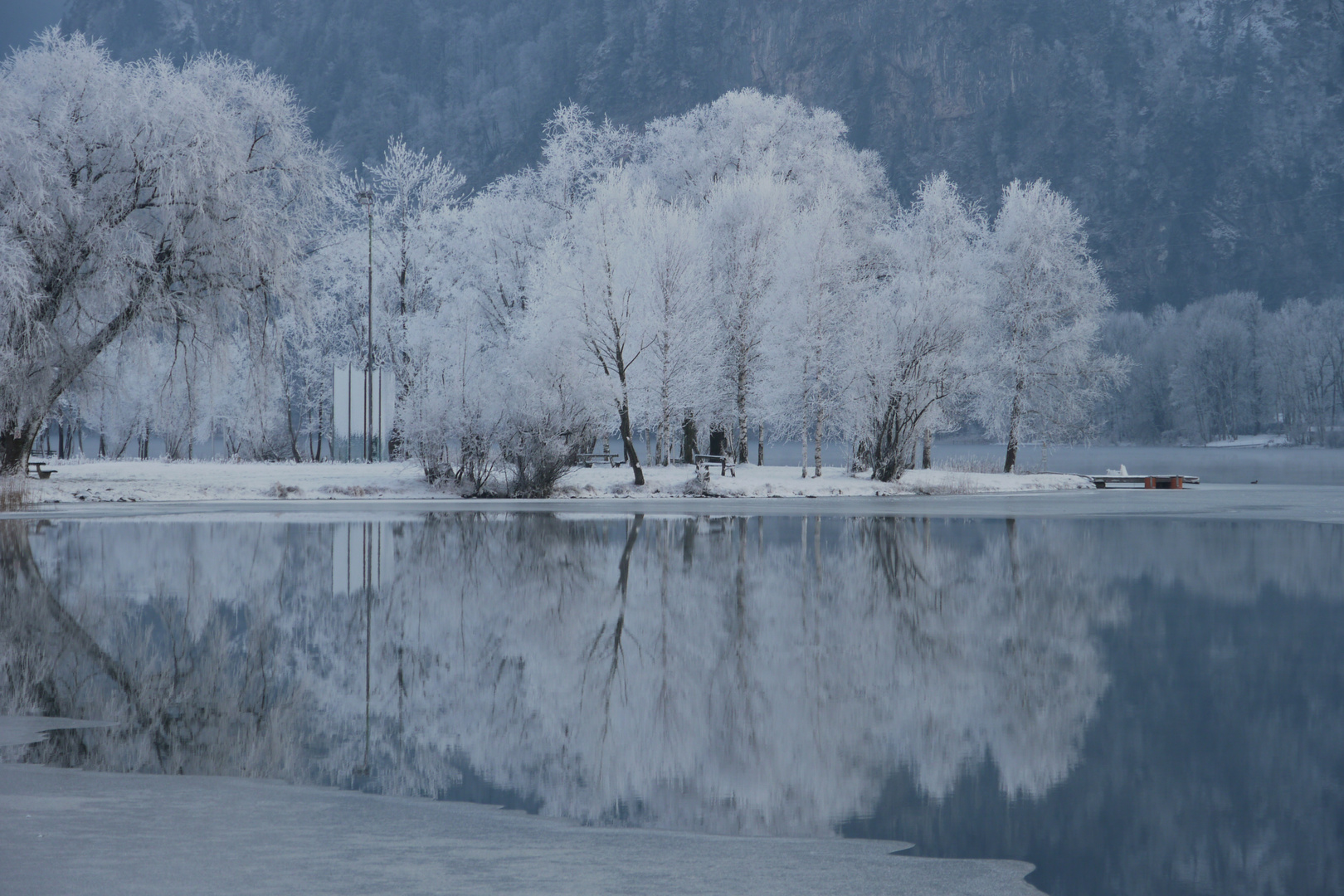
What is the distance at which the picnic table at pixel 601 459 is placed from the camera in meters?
38.6

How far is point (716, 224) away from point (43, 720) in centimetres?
3677

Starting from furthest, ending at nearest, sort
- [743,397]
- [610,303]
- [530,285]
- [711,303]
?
[530,285]
[743,397]
[711,303]
[610,303]

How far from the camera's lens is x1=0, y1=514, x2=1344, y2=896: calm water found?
6.01m

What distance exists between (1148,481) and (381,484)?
2641 centimetres

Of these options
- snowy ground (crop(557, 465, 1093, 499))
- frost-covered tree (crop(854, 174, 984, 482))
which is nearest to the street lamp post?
snowy ground (crop(557, 465, 1093, 499))

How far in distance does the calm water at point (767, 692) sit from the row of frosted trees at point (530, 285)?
1537cm

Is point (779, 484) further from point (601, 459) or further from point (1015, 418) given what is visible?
point (1015, 418)

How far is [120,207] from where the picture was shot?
97.9ft

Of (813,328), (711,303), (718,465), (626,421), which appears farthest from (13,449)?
(718,465)

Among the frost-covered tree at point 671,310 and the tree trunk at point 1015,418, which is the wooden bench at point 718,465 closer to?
the frost-covered tree at point 671,310

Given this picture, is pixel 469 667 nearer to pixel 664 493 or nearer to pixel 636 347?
pixel 664 493

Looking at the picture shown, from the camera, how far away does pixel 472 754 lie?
7090 millimetres

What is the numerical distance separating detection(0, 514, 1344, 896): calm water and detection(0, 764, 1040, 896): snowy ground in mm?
294

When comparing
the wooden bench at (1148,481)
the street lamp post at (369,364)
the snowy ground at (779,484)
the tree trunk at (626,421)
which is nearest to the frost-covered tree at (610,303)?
the tree trunk at (626,421)
